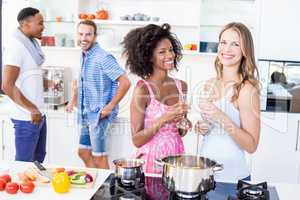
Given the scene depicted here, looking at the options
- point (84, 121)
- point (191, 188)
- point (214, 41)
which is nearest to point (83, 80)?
point (84, 121)

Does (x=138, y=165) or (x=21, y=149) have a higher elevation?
(x=138, y=165)

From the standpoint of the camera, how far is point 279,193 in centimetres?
149

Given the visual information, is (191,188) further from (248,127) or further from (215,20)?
(215,20)

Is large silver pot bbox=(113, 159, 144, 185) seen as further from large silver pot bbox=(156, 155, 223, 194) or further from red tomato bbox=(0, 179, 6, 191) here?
red tomato bbox=(0, 179, 6, 191)

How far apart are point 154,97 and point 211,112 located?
0.32m

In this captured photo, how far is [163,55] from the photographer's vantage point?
74.2 inches

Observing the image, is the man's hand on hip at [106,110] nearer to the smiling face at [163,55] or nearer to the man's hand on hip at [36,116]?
the man's hand on hip at [36,116]

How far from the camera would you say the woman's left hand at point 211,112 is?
162 cm

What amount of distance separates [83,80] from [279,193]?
165 cm

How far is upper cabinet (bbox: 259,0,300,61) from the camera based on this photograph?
9.77ft

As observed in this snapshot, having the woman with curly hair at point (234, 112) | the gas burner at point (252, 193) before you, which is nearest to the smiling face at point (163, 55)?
the woman with curly hair at point (234, 112)

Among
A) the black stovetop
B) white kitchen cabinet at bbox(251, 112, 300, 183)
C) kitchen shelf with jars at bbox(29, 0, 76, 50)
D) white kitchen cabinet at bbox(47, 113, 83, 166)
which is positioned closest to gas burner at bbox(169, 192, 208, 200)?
the black stovetop

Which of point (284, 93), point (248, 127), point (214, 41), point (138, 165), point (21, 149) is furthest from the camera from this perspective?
point (214, 41)

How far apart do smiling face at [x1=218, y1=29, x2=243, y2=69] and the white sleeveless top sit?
0.16 meters
